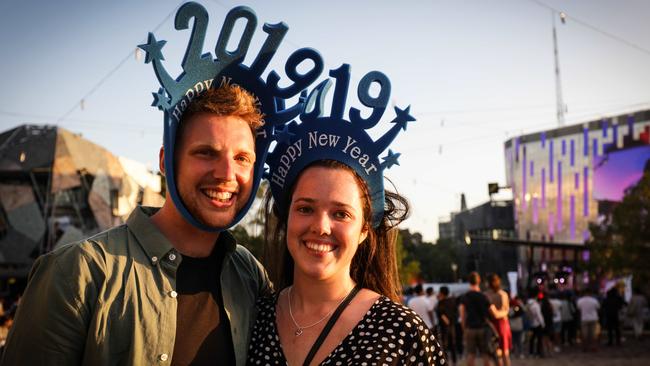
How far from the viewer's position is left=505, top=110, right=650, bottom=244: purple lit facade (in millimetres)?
41438

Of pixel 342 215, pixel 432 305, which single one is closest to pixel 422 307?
pixel 432 305

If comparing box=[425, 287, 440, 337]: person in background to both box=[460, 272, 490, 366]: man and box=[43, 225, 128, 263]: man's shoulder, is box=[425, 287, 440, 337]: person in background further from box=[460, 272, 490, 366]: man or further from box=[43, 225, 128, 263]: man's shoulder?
box=[43, 225, 128, 263]: man's shoulder

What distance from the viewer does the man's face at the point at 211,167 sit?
124 inches

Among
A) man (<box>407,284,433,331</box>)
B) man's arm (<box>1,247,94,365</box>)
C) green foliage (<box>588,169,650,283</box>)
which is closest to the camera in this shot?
man's arm (<box>1,247,94,365</box>)

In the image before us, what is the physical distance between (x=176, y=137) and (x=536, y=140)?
47894 millimetres

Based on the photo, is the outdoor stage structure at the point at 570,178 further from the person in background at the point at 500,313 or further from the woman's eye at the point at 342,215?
the woman's eye at the point at 342,215

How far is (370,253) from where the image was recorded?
366 centimetres

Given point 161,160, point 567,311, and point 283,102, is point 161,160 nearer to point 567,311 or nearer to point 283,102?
point 283,102

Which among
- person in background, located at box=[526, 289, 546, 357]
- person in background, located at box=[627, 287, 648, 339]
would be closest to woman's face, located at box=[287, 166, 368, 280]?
person in background, located at box=[526, 289, 546, 357]

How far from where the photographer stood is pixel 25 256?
41688 millimetres

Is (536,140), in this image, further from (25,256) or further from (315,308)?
(315,308)

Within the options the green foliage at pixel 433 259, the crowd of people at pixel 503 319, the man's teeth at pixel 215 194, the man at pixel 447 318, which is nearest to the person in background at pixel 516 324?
the crowd of people at pixel 503 319

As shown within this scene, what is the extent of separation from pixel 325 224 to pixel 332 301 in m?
0.41

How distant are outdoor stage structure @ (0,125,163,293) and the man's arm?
38.1m
